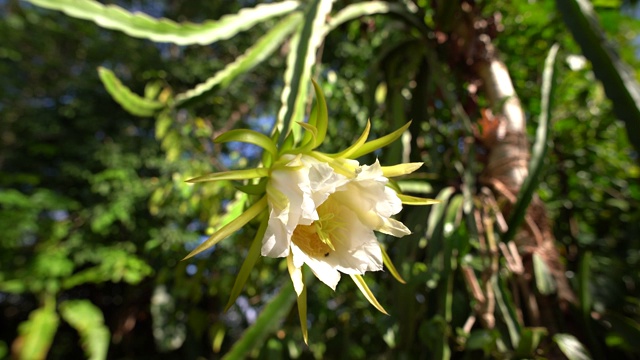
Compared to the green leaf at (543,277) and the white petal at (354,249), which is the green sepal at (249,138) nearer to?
the white petal at (354,249)

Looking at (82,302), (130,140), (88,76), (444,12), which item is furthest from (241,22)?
(88,76)

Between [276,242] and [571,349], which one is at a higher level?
[276,242]

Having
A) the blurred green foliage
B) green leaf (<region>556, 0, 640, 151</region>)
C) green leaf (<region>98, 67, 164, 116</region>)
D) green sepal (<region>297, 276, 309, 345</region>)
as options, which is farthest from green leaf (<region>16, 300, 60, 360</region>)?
green leaf (<region>556, 0, 640, 151</region>)

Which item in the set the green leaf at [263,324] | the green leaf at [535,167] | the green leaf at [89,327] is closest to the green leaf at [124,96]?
the green leaf at [263,324]

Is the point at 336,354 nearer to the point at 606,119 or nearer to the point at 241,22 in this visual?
the point at 241,22

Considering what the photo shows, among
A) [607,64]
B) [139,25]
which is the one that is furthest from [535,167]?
[139,25]

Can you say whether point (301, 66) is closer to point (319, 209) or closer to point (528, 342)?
point (319, 209)
